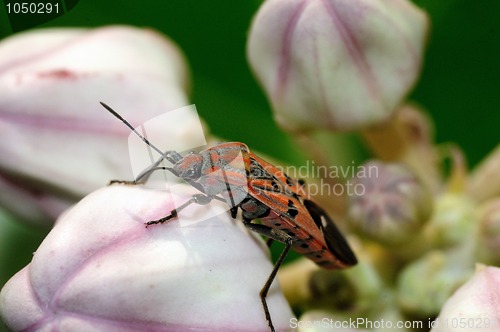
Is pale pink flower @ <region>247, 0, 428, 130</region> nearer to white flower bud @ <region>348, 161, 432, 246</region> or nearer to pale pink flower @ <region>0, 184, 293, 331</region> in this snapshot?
white flower bud @ <region>348, 161, 432, 246</region>

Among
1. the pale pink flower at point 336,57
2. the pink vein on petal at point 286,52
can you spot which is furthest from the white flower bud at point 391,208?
the pink vein on petal at point 286,52

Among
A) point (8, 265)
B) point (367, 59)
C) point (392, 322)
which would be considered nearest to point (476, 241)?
point (392, 322)

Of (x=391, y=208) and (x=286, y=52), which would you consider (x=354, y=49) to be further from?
(x=391, y=208)

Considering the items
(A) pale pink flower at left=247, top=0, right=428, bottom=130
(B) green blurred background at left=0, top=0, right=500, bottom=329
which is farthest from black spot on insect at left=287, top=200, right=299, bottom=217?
(B) green blurred background at left=0, top=0, right=500, bottom=329

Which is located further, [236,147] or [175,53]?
[175,53]

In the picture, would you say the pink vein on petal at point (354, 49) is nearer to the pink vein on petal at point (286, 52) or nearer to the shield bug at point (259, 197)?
the pink vein on petal at point (286, 52)

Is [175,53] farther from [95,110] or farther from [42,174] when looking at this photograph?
[42,174]

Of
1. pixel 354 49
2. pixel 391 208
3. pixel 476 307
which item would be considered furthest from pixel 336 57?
pixel 476 307
